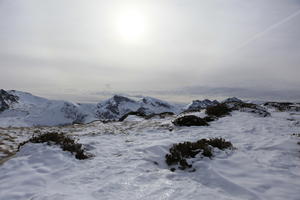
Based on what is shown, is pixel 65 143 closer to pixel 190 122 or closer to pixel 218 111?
pixel 190 122

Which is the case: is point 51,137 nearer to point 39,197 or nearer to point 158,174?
point 39,197

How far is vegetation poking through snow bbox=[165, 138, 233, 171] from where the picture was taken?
20.4 ft

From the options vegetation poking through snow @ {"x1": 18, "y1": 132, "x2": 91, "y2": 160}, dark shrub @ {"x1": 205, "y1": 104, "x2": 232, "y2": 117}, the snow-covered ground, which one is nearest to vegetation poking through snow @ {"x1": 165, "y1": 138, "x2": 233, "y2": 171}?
the snow-covered ground

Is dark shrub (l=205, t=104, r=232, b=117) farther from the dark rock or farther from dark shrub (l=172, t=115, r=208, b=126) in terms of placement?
dark shrub (l=172, t=115, r=208, b=126)

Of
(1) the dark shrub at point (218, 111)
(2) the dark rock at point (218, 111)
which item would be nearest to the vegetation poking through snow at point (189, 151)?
(2) the dark rock at point (218, 111)

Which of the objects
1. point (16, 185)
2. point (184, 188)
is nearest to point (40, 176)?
point (16, 185)

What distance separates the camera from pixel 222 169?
18.0ft

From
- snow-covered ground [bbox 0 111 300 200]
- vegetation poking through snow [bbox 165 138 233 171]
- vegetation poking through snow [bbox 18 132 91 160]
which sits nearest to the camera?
snow-covered ground [bbox 0 111 300 200]

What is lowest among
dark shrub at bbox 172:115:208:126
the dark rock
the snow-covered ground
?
the snow-covered ground

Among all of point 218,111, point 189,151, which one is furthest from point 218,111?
point 189,151

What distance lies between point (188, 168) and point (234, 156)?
1.70 m

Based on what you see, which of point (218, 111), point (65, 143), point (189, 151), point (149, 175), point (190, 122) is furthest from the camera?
point (218, 111)

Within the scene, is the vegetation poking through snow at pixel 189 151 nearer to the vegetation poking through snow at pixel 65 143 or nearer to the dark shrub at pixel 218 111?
the vegetation poking through snow at pixel 65 143

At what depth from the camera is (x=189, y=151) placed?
683cm
